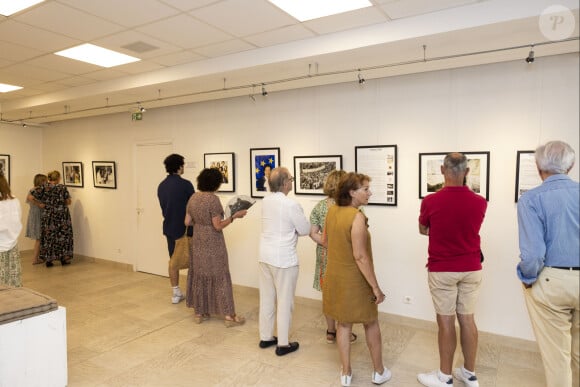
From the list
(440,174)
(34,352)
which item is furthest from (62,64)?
(440,174)

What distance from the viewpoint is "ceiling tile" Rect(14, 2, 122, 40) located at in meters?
2.98

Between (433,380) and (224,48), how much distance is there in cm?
334

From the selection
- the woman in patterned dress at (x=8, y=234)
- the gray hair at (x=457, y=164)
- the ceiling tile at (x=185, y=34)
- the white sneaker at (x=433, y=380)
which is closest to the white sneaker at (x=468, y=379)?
the white sneaker at (x=433, y=380)

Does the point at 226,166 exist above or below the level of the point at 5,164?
below

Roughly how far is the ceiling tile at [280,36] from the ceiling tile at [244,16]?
8 centimetres

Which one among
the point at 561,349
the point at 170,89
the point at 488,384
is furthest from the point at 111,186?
the point at 561,349

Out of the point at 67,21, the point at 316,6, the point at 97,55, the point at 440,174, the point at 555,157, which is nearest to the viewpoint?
the point at 555,157

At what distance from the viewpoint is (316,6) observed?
2.91 metres

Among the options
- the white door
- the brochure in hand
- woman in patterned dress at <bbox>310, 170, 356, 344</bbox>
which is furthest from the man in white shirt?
the white door

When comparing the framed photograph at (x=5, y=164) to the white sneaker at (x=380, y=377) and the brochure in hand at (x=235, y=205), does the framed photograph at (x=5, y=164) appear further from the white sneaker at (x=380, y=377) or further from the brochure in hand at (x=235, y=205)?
the white sneaker at (x=380, y=377)

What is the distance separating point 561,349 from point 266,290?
2048 mm

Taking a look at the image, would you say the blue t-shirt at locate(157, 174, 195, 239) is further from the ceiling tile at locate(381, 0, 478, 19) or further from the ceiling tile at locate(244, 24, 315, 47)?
the ceiling tile at locate(381, 0, 478, 19)

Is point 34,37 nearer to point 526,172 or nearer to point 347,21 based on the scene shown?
point 347,21

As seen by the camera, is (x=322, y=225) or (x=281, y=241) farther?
(x=322, y=225)
